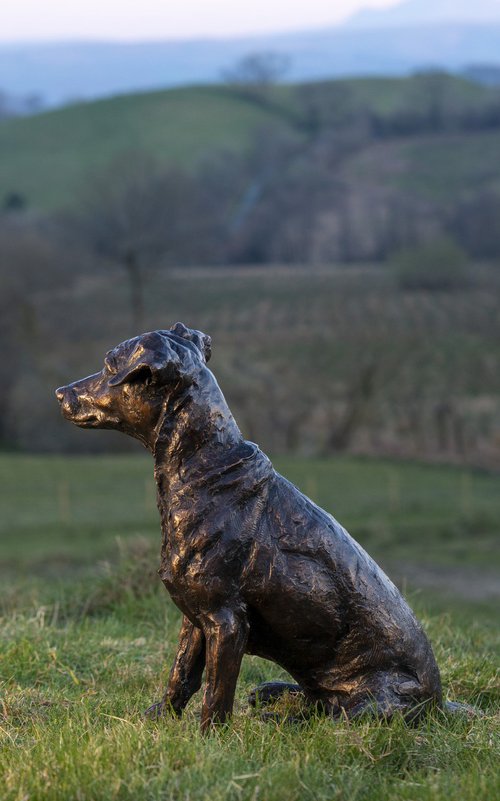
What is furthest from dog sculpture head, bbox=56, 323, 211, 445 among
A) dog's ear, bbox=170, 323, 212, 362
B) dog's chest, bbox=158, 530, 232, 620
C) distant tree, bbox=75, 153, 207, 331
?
distant tree, bbox=75, 153, 207, 331

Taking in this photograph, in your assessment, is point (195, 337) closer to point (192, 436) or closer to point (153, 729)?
point (192, 436)

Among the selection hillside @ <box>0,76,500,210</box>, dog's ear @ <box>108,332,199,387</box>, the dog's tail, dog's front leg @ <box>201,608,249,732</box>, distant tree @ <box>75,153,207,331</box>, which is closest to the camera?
dog's ear @ <box>108,332,199,387</box>

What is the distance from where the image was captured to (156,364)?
4.93 meters

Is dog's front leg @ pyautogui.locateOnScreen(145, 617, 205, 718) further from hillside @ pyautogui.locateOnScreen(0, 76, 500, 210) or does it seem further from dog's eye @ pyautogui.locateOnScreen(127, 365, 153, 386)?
hillside @ pyautogui.locateOnScreen(0, 76, 500, 210)

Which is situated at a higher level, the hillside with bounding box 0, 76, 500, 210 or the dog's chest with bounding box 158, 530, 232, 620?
the hillside with bounding box 0, 76, 500, 210

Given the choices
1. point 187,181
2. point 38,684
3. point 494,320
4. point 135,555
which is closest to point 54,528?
point 135,555

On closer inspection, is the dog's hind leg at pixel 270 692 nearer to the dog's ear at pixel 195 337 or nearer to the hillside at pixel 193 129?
the dog's ear at pixel 195 337

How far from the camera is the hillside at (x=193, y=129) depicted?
86062mm

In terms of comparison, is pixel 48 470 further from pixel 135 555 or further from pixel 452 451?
pixel 135 555

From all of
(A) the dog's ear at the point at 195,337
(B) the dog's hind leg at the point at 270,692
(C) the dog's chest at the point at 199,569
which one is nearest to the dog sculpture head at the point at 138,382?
(A) the dog's ear at the point at 195,337

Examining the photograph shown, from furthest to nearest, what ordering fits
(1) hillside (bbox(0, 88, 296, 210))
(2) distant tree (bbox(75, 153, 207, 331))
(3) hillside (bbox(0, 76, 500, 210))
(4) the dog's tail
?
1. (1) hillside (bbox(0, 88, 296, 210))
2. (3) hillside (bbox(0, 76, 500, 210))
3. (2) distant tree (bbox(75, 153, 207, 331))
4. (4) the dog's tail

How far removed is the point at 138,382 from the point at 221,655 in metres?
1.40

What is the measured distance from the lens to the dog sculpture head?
4.98m

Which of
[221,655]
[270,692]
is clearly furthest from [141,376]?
[270,692]
